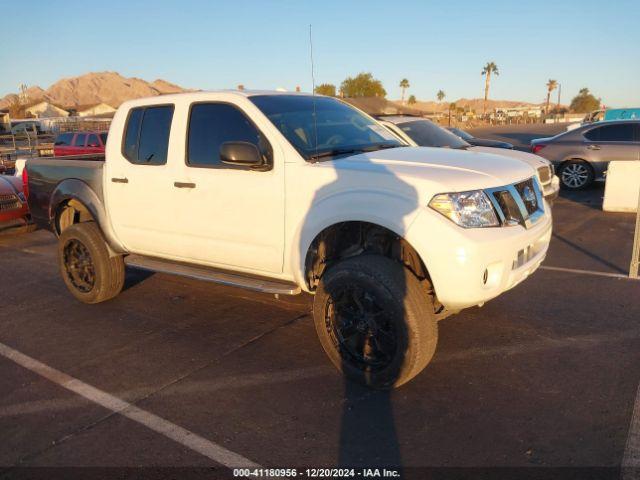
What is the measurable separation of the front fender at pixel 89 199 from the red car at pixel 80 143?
46.5 ft

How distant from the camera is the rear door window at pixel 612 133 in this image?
1166cm

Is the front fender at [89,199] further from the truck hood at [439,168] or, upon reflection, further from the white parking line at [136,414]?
the truck hood at [439,168]

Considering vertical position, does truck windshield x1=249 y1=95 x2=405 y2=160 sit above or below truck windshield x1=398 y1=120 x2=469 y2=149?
above

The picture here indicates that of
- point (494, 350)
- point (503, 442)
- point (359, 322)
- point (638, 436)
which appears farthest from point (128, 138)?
point (638, 436)

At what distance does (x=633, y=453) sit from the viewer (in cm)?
287

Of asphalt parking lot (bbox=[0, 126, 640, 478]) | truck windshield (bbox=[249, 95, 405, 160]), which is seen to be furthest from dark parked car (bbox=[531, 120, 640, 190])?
truck windshield (bbox=[249, 95, 405, 160])

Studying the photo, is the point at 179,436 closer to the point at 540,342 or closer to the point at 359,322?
the point at 359,322

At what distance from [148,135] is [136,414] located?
2.60 meters

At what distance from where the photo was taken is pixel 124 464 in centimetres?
296

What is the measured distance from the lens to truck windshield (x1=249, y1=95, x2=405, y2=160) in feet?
13.6

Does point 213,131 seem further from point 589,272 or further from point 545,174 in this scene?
point 545,174

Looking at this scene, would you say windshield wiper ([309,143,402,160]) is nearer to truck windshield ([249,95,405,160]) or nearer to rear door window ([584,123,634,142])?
truck windshield ([249,95,405,160])

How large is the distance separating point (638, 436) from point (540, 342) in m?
1.33

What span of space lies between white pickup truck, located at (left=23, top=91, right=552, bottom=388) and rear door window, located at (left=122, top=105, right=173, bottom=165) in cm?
2
